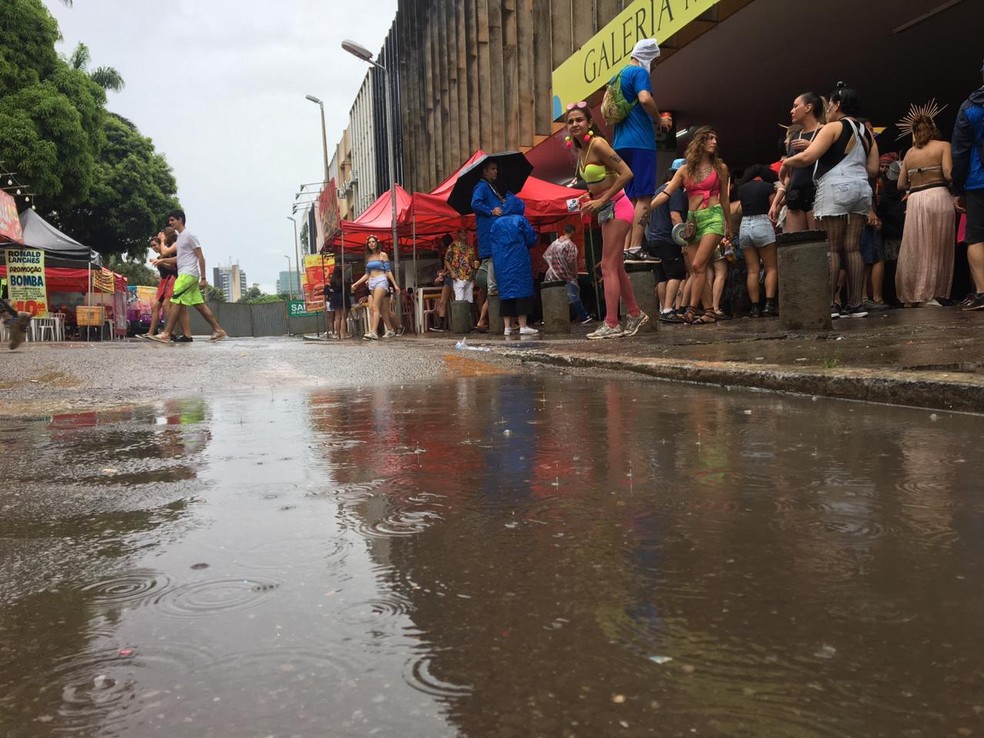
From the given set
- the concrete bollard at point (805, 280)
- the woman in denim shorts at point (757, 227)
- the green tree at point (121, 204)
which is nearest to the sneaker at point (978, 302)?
the woman in denim shorts at point (757, 227)

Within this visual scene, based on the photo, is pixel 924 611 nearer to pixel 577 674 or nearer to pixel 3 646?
pixel 577 674

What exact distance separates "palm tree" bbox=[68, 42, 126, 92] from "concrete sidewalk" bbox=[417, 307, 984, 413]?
43.1m

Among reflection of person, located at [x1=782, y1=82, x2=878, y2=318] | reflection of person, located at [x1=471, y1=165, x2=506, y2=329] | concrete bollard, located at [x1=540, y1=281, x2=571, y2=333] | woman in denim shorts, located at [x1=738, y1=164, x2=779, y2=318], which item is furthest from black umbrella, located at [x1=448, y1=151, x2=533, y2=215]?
reflection of person, located at [x1=782, y1=82, x2=878, y2=318]

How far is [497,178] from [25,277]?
13844mm

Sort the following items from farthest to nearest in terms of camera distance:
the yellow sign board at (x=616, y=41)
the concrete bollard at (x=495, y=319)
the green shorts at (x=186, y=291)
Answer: the green shorts at (x=186, y=291), the concrete bollard at (x=495, y=319), the yellow sign board at (x=616, y=41)

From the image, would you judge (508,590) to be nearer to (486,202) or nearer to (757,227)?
(757,227)

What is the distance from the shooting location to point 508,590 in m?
1.28

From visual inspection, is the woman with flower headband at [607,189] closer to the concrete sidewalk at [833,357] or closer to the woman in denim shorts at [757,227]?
the concrete sidewalk at [833,357]

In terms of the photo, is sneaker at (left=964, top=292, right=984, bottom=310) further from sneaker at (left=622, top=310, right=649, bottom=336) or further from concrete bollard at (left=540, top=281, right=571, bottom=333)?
concrete bollard at (left=540, top=281, right=571, bottom=333)

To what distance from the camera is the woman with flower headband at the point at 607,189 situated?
21.2 feet

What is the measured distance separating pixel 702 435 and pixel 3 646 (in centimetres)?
212

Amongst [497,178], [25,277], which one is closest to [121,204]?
[25,277]

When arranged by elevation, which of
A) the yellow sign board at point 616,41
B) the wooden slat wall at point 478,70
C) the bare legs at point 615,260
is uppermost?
the wooden slat wall at point 478,70

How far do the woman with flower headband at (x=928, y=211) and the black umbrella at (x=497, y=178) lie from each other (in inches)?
209
